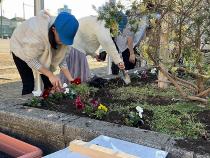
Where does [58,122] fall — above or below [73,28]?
below

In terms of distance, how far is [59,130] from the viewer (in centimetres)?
237

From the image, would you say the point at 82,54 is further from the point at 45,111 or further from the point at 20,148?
the point at 20,148

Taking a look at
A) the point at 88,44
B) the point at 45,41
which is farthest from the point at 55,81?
the point at 88,44

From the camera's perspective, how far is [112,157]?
65.2 inches

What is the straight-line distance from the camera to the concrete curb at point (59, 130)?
2062 mm

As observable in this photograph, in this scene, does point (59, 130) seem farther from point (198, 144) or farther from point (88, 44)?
point (88, 44)

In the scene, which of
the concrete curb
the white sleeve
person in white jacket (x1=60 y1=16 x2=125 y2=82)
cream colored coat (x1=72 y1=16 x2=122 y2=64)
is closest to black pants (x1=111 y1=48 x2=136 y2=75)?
person in white jacket (x1=60 y1=16 x2=125 y2=82)

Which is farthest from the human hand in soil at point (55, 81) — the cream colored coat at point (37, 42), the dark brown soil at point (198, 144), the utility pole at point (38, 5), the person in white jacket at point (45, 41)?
the utility pole at point (38, 5)

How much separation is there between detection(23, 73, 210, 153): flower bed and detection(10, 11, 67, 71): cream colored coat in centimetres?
39

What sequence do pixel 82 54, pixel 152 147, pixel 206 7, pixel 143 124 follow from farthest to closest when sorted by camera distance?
1. pixel 82 54
2. pixel 206 7
3. pixel 143 124
4. pixel 152 147

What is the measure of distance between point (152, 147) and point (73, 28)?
51.1 inches

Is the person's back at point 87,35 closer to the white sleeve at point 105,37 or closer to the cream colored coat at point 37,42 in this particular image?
the white sleeve at point 105,37

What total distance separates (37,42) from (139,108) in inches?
49.0

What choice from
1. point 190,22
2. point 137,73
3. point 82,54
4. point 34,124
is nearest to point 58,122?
point 34,124
